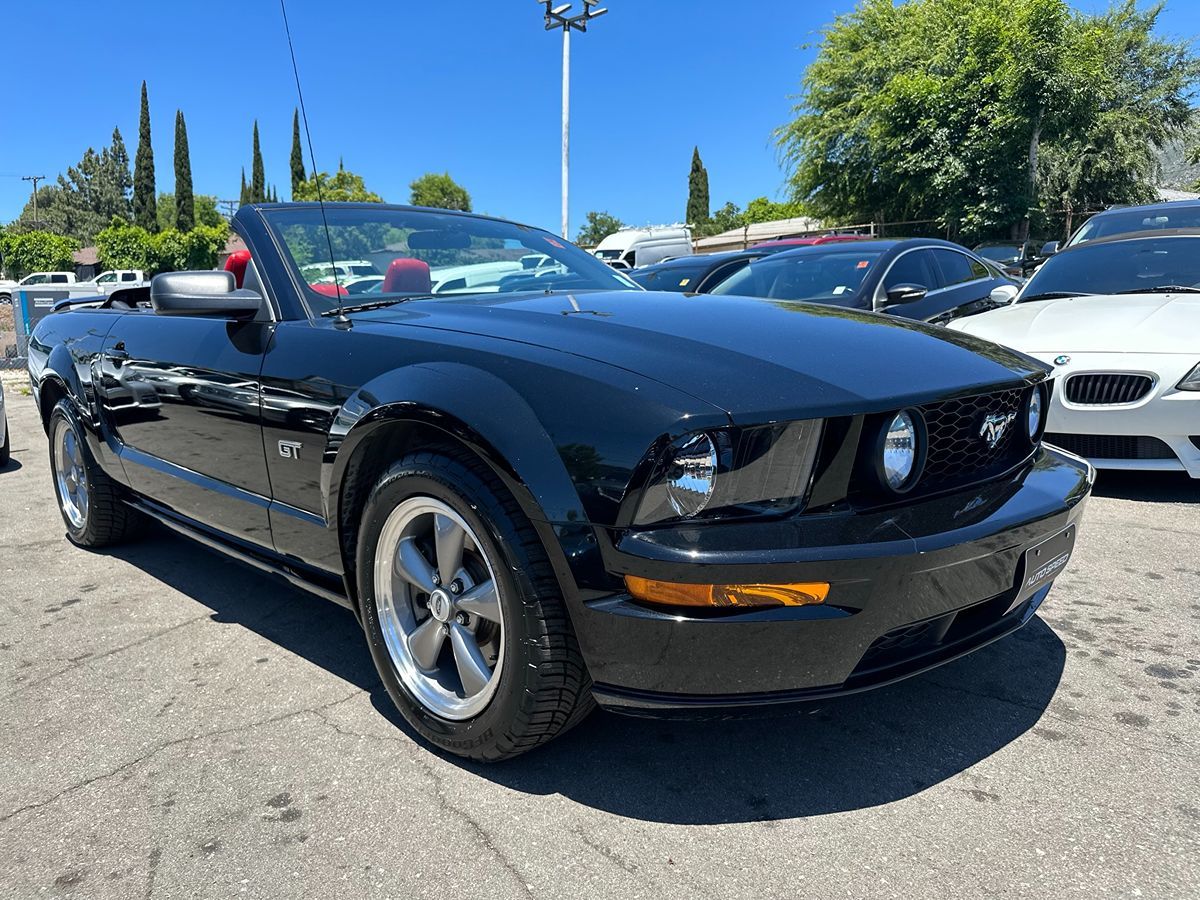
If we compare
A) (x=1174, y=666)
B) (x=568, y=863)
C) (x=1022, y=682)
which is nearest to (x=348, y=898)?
(x=568, y=863)

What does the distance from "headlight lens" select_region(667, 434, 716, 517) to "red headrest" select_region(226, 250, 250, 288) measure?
75.2 inches

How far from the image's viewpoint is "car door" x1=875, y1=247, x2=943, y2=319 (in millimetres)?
6496

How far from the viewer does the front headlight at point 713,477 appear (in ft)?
5.84

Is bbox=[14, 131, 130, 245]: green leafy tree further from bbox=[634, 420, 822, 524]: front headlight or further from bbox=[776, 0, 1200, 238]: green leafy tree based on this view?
bbox=[634, 420, 822, 524]: front headlight

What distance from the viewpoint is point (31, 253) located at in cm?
5422

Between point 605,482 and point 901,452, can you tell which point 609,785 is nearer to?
point 605,482

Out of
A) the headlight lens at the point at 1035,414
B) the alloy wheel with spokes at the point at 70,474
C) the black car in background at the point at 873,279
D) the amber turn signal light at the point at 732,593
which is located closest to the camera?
the amber turn signal light at the point at 732,593

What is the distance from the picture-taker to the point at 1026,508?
208cm

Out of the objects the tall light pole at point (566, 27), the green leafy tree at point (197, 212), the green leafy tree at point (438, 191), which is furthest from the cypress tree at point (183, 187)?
the tall light pole at point (566, 27)

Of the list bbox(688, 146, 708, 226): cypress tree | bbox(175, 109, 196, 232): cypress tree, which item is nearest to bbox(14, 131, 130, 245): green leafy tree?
bbox(175, 109, 196, 232): cypress tree

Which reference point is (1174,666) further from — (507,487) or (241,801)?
(241,801)

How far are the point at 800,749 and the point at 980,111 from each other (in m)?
22.7

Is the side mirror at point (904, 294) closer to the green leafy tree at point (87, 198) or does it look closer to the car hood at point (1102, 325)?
the car hood at point (1102, 325)

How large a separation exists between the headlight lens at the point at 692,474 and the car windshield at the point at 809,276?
472cm
